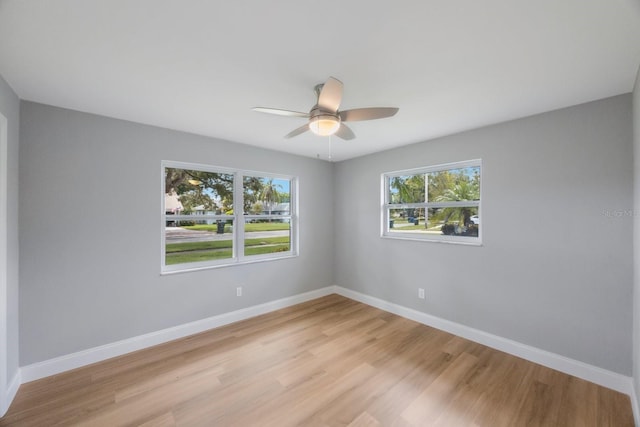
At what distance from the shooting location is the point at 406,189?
360 centimetres

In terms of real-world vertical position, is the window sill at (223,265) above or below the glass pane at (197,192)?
below

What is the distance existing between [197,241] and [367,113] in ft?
8.40

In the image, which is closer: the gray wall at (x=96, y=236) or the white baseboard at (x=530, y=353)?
the white baseboard at (x=530, y=353)

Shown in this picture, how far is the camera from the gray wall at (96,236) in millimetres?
2152

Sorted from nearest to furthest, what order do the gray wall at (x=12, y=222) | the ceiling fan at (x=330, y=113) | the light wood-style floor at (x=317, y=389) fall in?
1. the ceiling fan at (x=330, y=113)
2. the light wood-style floor at (x=317, y=389)
3. the gray wall at (x=12, y=222)

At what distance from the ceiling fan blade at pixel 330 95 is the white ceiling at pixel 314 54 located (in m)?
0.19

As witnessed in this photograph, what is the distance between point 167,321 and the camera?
2.80 metres

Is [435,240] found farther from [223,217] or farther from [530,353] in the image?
[223,217]

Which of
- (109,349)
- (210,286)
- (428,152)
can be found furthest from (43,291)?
(428,152)

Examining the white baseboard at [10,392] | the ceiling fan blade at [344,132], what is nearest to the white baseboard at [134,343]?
the white baseboard at [10,392]

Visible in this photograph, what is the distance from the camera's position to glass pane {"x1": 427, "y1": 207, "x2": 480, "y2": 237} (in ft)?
9.61

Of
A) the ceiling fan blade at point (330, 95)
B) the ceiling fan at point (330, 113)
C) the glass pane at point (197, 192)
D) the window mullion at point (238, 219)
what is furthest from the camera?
the window mullion at point (238, 219)

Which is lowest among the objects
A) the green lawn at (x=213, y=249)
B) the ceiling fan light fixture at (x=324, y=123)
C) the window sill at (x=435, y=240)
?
the green lawn at (x=213, y=249)

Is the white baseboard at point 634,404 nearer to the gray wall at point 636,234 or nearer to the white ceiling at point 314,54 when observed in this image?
the gray wall at point 636,234
